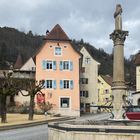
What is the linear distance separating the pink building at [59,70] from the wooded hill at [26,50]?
62998 mm

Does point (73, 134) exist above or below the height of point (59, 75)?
below

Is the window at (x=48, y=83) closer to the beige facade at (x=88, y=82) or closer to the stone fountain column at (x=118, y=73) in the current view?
the beige facade at (x=88, y=82)

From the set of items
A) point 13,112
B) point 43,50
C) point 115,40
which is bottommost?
point 13,112

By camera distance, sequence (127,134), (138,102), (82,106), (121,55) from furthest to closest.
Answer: (82,106), (138,102), (121,55), (127,134)

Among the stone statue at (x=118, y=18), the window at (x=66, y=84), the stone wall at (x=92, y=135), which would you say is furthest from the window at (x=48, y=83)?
the stone wall at (x=92, y=135)

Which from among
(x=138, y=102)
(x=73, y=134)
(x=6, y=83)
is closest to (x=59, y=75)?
(x=138, y=102)

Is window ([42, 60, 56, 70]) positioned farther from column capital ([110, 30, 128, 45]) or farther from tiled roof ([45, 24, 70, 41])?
column capital ([110, 30, 128, 45])

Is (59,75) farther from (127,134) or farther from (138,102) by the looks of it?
(127,134)

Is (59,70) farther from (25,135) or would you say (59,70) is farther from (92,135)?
(92,135)

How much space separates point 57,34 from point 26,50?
108005 mm

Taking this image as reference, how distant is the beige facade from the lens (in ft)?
276

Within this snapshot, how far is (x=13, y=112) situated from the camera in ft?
221

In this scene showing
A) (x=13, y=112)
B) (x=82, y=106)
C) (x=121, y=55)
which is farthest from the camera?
(x=82, y=106)

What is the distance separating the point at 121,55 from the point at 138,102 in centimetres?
5952
